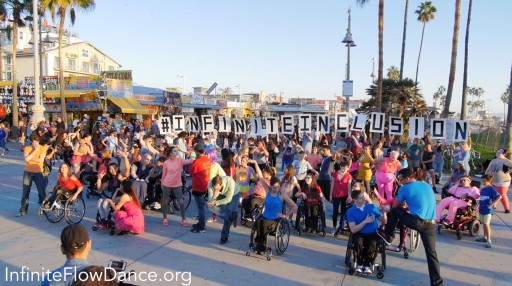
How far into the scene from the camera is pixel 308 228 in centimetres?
830

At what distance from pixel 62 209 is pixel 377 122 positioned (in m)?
9.35

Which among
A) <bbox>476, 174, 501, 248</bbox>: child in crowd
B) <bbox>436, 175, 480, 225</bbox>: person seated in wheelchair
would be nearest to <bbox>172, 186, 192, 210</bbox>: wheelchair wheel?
<bbox>436, 175, 480, 225</bbox>: person seated in wheelchair

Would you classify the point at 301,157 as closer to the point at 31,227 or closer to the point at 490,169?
the point at 490,169

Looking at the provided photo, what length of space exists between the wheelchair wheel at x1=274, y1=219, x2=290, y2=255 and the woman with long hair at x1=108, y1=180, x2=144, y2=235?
9.15 feet

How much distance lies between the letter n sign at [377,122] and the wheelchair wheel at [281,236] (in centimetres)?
716

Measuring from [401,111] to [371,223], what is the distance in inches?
1068

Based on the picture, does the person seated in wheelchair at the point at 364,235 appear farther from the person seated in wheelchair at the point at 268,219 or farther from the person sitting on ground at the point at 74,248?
the person sitting on ground at the point at 74,248

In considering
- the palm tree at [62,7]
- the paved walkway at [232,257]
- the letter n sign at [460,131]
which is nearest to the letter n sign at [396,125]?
the letter n sign at [460,131]

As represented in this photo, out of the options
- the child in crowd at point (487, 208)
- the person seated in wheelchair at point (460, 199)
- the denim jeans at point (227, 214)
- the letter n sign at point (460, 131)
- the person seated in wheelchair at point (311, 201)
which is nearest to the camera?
the denim jeans at point (227, 214)

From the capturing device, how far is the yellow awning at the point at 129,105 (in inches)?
1241

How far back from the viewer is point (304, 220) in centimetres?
834

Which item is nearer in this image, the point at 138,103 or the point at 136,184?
the point at 136,184

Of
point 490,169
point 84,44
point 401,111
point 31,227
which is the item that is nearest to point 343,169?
point 490,169

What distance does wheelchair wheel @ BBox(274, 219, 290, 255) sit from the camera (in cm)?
683
